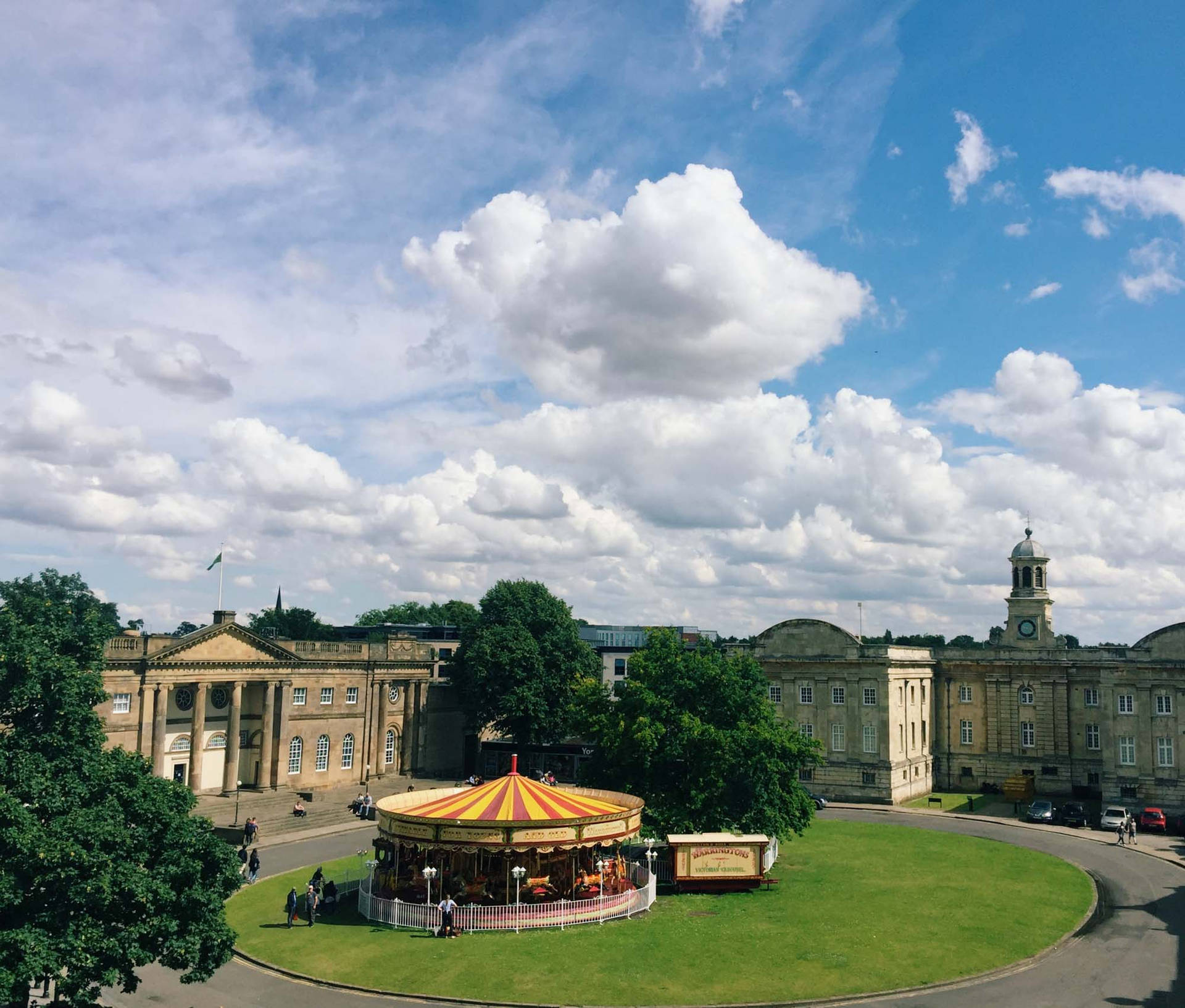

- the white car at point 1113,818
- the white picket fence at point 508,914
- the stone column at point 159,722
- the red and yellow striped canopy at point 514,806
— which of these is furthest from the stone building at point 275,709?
the white car at point 1113,818

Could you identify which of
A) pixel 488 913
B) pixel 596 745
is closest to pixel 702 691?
pixel 596 745

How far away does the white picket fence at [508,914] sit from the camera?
35000 millimetres

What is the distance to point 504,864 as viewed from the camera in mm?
36656

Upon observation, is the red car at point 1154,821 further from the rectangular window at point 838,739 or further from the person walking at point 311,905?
the person walking at point 311,905

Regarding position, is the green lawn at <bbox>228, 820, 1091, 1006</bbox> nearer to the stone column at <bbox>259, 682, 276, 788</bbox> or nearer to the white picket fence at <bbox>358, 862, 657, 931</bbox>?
the white picket fence at <bbox>358, 862, 657, 931</bbox>

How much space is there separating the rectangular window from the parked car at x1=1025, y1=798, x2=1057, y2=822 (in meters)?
14.0

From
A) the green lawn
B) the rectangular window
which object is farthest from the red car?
the rectangular window

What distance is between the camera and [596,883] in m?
38.0

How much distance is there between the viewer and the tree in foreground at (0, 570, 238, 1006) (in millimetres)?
22156

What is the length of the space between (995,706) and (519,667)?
38506 mm

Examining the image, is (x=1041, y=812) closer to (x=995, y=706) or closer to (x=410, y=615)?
(x=995, y=706)

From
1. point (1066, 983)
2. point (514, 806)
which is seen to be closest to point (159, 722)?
point (514, 806)

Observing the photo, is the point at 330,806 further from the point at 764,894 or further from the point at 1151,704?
the point at 1151,704

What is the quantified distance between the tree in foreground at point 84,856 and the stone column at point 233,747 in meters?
35.8
